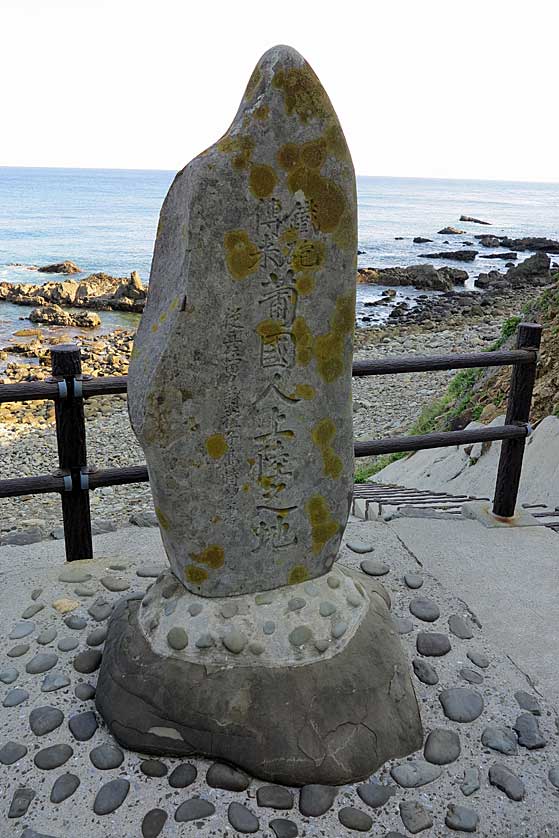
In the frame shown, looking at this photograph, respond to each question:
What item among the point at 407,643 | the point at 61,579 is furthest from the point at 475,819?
the point at 61,579

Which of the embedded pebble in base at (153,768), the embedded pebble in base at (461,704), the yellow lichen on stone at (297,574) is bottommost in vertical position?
the embedded pebble in base at (153,768)

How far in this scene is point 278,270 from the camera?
2.24m

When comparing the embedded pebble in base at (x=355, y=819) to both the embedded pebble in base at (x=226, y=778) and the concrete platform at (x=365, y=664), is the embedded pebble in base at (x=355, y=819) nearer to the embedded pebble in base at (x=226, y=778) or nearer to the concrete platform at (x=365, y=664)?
the concrete platform at (x=365, y=664)

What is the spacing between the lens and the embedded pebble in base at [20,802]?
6.73ft

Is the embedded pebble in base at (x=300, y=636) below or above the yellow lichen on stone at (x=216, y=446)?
below

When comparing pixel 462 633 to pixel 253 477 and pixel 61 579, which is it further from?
pixel 61 579

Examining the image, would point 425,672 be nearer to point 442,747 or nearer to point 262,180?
point 442,747

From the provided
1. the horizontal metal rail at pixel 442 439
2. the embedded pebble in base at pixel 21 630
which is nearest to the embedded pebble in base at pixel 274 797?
the embedded pebble in base at pixel 21 630

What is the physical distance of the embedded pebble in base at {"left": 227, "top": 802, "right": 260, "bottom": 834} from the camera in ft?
6.61

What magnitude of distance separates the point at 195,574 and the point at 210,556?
0.09m

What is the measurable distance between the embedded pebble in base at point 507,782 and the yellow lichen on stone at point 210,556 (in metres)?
1.13

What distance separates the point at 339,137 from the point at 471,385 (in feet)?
27.2

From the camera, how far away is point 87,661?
265 centimetres

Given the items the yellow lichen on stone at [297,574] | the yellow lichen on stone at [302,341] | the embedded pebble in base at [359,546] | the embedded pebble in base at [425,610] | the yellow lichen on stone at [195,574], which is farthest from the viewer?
the embedded pebble in base at [359,546]
